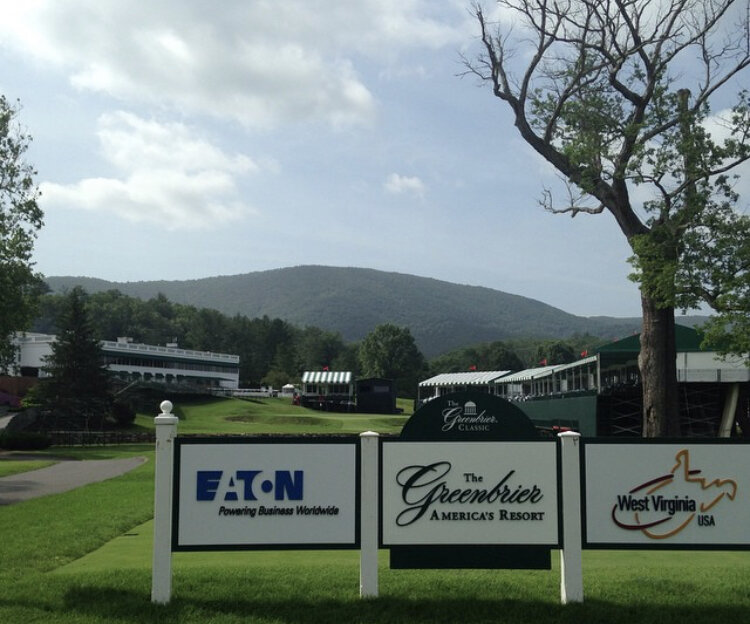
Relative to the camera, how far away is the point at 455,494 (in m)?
7.68

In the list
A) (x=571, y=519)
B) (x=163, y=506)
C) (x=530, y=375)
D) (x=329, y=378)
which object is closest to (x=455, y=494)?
(x=571, y=519)

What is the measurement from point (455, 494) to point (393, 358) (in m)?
125

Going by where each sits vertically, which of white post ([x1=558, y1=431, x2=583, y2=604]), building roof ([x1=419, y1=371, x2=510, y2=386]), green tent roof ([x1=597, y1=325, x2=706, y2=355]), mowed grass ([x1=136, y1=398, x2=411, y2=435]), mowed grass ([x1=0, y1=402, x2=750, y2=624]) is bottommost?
mowed grass ([x1=136, y1=398, x2=411, y2=435])

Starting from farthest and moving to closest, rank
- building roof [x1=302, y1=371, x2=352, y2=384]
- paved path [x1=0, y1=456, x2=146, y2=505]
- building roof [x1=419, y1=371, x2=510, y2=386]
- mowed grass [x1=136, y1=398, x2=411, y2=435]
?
building roof [x1=302, y1=371, x2=352, y2=384]
building roof [x1=419, y1=371, x2=510, y2=386]
mowed grass [x1=136, y1=398, x2=411, y2=435]
paved path [x1=0, y1=456, x2=146, y2=505]

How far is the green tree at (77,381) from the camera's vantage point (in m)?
53.5

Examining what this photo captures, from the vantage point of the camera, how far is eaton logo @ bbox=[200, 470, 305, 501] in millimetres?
7691

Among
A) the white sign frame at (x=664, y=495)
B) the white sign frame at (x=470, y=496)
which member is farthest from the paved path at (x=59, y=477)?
the white sign frame at (x=664, y=495)

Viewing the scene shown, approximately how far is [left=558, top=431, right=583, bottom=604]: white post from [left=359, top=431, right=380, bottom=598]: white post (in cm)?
173

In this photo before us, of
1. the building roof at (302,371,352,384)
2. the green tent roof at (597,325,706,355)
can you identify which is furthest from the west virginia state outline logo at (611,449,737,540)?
the building roof at (302,371,352,384)

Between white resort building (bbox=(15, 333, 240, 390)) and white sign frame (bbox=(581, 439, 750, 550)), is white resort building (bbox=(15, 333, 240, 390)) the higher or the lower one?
the higher one

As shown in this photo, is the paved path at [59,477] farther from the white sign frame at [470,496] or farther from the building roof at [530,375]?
the building roof at [530,375]

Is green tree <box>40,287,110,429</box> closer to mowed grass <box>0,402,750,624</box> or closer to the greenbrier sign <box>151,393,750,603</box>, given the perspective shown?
mowed grass <box>0,402,750,624</box>

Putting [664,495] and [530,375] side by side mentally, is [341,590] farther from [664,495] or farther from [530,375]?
[530,375]

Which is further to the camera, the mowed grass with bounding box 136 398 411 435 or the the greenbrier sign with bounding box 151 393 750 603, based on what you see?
the mowed grass with bounding box 136 398 411 435
